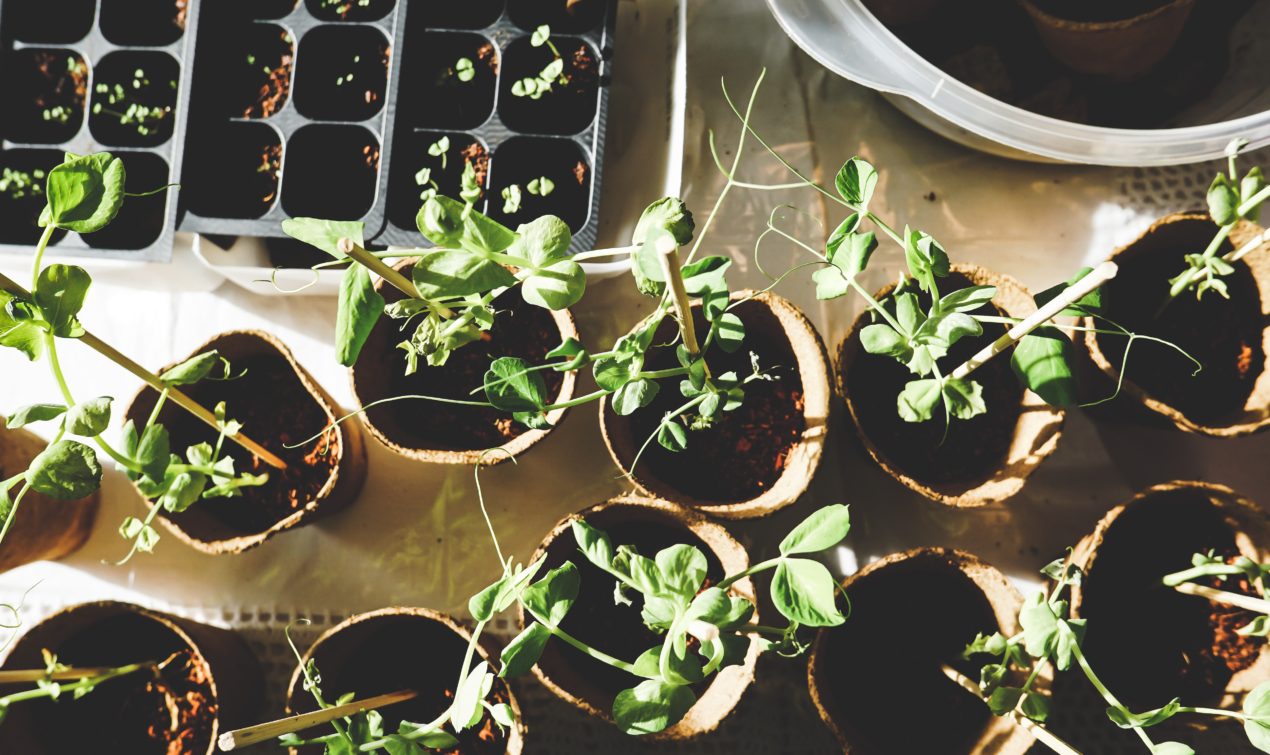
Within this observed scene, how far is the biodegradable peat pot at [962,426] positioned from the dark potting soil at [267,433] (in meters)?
0.60

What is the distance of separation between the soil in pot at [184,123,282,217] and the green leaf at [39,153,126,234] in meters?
0.36

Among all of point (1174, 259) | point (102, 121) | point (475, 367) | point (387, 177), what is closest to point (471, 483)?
point (475, 367)

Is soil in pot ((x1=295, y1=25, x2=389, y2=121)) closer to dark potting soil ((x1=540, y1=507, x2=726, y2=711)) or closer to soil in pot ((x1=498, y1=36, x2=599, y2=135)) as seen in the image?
soil in pot ((x1=498, y1=36, x2=599, y2=135))


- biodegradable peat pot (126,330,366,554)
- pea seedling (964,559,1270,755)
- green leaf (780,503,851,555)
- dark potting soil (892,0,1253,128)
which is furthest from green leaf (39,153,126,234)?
dark potting soil (892,0,1253,128)

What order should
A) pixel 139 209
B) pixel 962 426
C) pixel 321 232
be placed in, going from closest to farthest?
pixel 321 232
pixel 962 426
pixel 139 209

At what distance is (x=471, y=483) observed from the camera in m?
1.02

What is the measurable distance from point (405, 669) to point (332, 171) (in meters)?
0.60

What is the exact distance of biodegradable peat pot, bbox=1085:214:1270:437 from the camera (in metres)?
0.90

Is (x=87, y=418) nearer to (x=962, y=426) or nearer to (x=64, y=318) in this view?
(x=64, y=318)

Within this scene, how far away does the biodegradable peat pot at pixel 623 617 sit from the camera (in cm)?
81

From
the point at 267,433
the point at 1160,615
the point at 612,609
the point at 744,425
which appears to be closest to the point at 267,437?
the point at 267,433

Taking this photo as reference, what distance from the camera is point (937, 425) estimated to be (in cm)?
92

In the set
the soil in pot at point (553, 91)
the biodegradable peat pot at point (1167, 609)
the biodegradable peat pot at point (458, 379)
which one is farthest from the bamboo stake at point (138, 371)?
the biodegradable peat pot at point (1167, 609)

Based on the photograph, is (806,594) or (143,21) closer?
(806,594)
